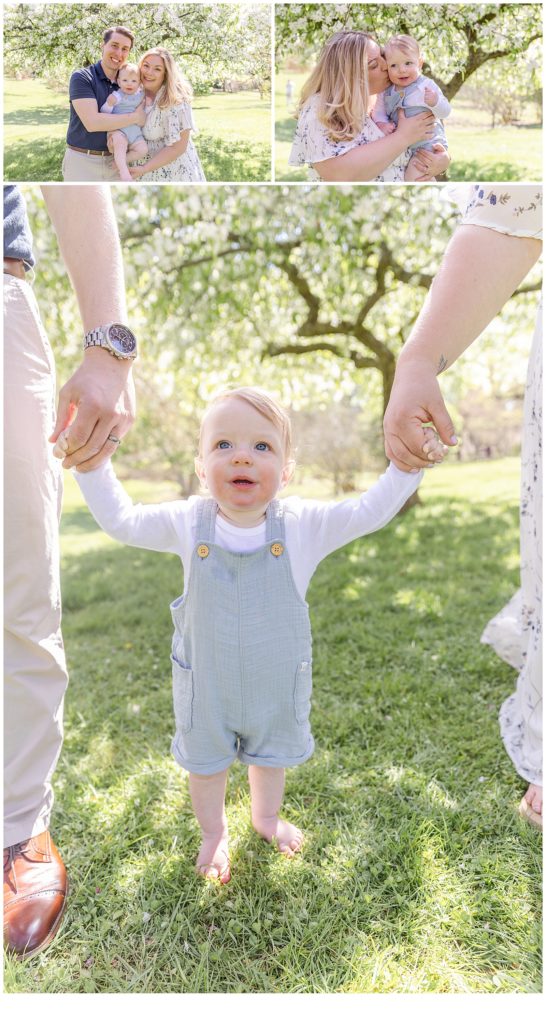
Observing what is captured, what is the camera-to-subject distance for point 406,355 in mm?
1620

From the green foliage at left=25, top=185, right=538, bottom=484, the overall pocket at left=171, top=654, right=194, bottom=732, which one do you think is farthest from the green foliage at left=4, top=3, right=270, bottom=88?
the green foliage at left=25, top=185, right=538, bottom=484

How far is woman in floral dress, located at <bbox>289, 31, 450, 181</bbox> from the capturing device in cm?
169

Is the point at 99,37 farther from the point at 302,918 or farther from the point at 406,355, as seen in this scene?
the point at 302,918

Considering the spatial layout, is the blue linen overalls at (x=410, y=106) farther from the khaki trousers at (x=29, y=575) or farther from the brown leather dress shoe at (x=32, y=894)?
the brown leather dress shoe at (x=32, y=894)

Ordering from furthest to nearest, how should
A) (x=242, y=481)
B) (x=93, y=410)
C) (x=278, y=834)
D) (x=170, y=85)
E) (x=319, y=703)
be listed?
(x=319, y=703), (x=278, y=834), (x=170, y=85), (x=242, y=481), (x=93, y=410)

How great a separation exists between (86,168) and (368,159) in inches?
27.0

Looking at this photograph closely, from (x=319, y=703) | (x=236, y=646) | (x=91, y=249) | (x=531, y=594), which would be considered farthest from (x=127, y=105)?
(x=319, y=703)

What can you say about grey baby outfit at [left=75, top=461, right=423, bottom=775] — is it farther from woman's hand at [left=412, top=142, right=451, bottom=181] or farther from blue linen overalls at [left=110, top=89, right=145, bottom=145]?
blue linen overalls at [left=110, top=89, right=145, bottom=145]

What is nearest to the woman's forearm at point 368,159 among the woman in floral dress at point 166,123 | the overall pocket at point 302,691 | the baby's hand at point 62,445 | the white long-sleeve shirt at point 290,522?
the woman in floral dress at point 166,123

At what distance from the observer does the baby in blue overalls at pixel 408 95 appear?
1689mm

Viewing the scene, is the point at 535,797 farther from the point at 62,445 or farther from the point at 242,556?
the point at 62,445

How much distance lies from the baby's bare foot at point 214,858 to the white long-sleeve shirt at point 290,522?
716 mm

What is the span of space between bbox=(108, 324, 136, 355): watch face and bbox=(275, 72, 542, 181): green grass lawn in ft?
1.96

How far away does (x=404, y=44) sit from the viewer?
1.68 metres
